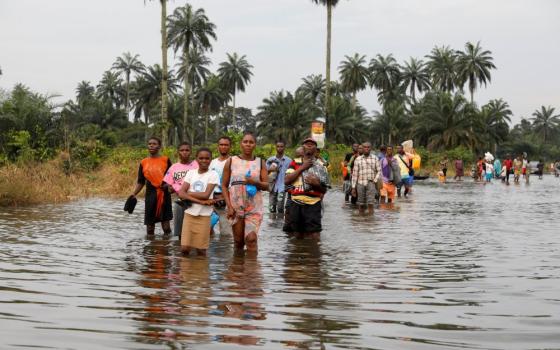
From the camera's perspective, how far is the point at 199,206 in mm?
9602

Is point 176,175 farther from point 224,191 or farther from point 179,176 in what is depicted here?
point 224,191

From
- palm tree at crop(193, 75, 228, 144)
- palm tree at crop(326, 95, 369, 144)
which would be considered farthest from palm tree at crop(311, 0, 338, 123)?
palm tree at crop(193, 75, 228, 144)

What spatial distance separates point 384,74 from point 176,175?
91.5 m

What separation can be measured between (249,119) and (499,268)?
145m

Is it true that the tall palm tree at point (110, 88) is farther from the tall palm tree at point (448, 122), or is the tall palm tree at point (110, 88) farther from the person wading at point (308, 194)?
the person wading at point (308, 194)

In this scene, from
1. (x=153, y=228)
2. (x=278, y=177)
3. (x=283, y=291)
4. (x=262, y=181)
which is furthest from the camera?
(x=278, y=177)

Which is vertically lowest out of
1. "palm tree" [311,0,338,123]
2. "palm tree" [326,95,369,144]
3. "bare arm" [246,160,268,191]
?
"bare arm" [246,160,268,191]

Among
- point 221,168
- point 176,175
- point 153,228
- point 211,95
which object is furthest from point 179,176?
point 211,95

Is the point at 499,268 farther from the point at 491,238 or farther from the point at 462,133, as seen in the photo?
the point at 462,133

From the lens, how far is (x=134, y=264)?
Result: 8539mm

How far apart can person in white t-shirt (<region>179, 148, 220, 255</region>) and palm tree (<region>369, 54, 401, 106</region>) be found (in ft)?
302

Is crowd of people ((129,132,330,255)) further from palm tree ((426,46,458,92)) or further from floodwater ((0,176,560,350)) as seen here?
palm tree ((426,46,458,92))

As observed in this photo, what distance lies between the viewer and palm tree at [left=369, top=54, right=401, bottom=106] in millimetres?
100125

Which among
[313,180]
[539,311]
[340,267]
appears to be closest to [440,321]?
[539,311]
